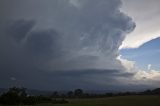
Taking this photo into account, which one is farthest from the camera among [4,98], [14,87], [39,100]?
[14,87]

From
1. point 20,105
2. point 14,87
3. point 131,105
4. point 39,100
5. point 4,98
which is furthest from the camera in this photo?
point 14,87

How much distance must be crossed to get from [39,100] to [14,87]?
22.0 metres

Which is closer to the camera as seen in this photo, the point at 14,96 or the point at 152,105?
the point at 152,105

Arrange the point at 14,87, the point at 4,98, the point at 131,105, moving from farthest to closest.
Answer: the point at 14,87
the point at 4,98
the point at 131,105

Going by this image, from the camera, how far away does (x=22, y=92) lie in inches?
6324

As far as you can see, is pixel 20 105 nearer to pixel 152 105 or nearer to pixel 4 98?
pixel 4 98

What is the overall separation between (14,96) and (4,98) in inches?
176

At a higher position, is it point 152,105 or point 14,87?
point 14,87

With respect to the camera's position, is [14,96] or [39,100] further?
[39,100]

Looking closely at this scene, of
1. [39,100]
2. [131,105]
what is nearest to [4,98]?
[39,100]

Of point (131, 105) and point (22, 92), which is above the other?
point (22, 92)

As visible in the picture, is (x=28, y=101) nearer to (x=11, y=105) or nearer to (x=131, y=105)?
(x=11, y=105)

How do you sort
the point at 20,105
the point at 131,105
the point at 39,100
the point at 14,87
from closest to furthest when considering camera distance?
the point at 131,105 < the point at 20,105 < the point at 39,100 < the point at 14,87

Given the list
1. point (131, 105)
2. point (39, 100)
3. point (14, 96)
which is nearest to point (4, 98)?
point (14, 96)
